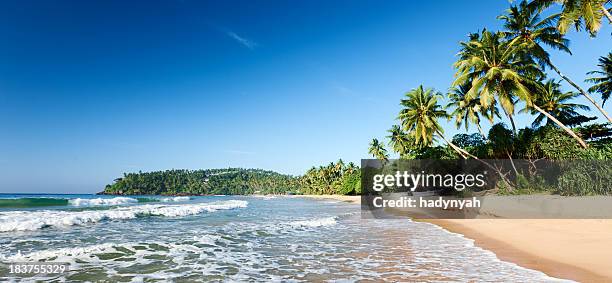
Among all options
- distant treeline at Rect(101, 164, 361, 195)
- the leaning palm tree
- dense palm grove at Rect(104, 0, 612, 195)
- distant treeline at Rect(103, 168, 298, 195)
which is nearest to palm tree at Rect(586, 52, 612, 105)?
dense palm grove at Rect(104, 0, 612, 195)

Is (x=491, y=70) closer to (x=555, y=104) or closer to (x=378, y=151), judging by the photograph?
(x=555, y=104)

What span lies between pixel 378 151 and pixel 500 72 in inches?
1976

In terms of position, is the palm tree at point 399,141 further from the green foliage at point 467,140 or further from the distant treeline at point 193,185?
the distant treeline at point 193,185

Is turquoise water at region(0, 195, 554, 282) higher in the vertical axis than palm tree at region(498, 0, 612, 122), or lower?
lower

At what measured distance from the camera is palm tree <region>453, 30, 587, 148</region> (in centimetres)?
2384

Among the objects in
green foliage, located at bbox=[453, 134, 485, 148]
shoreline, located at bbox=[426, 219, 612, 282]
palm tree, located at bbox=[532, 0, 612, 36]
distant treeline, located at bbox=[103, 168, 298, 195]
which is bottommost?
distant treeline, located at bbox=[103, 168, 298, 195]

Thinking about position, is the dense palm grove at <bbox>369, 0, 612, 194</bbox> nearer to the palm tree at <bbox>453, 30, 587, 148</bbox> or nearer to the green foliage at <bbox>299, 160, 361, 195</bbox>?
the palm tree at <bbox>453, 30, 587, 148</bbox>

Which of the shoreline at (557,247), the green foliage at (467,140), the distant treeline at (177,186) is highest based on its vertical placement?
the green foliage at (467,140)

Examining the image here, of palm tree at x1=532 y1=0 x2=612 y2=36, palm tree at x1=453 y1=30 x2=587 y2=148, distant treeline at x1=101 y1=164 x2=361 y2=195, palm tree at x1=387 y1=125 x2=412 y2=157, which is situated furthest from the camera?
distant treeline at x1=101 y1=164 x2=361 y2=195

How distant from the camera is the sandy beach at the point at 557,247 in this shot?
725 cm

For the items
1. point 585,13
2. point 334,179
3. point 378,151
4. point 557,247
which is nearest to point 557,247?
point 557,247

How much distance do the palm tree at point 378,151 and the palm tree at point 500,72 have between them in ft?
154

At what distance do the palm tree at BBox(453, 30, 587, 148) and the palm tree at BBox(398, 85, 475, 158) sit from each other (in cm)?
780

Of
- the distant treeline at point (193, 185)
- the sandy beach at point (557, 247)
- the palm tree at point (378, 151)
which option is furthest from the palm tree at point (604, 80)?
the distant treeline at point (193, 185)
